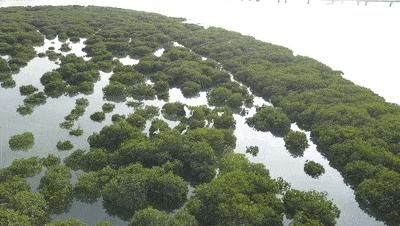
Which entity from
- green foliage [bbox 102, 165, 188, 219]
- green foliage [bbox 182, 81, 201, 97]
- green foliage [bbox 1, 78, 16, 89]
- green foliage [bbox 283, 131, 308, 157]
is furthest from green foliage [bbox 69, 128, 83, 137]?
green foliage [bbox 283, 131, 308, 157]

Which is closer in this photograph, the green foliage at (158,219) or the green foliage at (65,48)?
the green foliage at (158,219)

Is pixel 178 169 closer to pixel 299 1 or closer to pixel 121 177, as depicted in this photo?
pixel 121 177

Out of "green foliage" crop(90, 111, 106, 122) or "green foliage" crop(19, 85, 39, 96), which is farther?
"green foliage" crop(19, 85, 39, 96)

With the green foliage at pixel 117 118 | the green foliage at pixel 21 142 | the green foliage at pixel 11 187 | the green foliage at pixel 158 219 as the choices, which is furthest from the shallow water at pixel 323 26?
the green foliage at pixel 11 187

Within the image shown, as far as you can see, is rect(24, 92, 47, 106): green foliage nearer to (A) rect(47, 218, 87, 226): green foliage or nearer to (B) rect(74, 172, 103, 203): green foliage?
(B) rect(74, 172, 103, 203): green foliage

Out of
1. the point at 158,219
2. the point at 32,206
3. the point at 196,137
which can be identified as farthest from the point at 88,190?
the point at 196,137

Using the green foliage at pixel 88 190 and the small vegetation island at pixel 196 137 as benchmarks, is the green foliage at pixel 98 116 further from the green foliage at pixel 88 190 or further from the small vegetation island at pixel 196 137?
the green foliage at pixel 88 190

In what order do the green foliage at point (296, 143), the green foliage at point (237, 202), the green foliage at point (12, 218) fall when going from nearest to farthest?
the green foliage at point (12, 218)
the green foliage at point (237, 202)
the green foliage at point (296, 143)
